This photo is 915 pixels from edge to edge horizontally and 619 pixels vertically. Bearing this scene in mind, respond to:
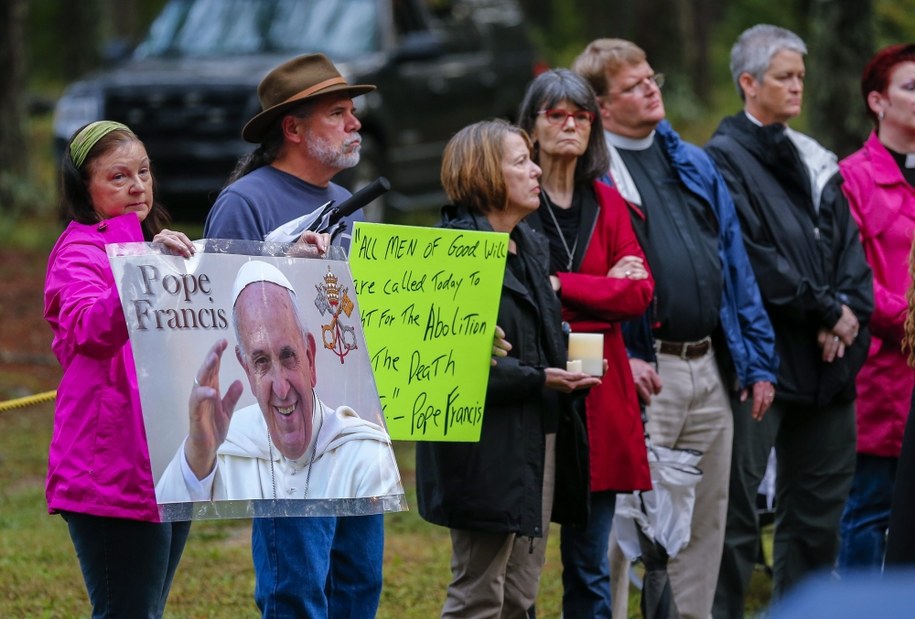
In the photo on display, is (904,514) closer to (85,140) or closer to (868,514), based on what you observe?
(85,140)

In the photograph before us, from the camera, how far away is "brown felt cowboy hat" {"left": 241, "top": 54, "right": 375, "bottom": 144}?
4.95m

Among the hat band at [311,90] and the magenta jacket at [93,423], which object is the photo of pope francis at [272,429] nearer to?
the magenta jacket at [93,423]

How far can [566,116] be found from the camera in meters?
5.52

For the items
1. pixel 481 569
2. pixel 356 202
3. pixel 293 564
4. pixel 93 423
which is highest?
pixel 356 202

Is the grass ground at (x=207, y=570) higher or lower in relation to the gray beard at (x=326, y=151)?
lower

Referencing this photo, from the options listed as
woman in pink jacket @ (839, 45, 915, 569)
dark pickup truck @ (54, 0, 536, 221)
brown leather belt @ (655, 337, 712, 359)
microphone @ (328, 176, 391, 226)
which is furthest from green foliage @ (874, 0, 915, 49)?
microphone @ (328, 176, 391, 226)

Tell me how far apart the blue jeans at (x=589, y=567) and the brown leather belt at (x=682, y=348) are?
25.0 inches

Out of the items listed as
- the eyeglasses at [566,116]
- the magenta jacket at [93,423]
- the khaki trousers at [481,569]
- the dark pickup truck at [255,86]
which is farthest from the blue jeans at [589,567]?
the dark pickup truck at [255,86]

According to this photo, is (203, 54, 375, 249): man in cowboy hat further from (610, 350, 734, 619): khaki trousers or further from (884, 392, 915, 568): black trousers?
(884, 392, 915, 568): black trousers

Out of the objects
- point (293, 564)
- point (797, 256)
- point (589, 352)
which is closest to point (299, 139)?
point (589, 352)

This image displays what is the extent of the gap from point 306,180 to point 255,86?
8.32 m

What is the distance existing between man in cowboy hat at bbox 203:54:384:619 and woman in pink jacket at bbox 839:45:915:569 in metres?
2.54

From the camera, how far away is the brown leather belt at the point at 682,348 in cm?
581

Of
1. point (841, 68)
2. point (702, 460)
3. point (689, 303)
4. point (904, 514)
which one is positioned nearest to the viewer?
point (904, 514)
